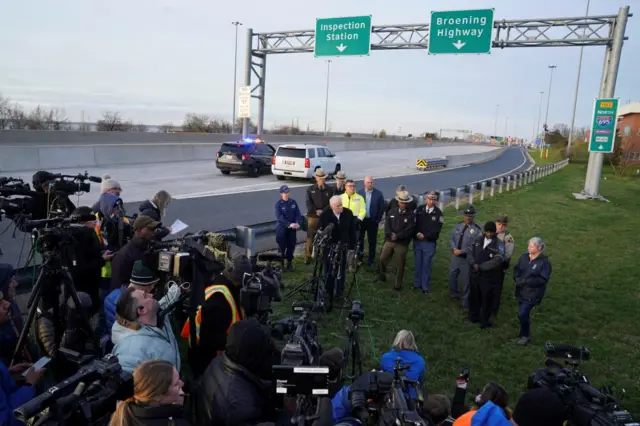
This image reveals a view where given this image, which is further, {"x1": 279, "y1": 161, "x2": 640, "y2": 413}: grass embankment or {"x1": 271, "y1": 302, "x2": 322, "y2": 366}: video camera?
{"x1": 279, "y1": 161, "x2": 640, "y2": 413}: grass embankment

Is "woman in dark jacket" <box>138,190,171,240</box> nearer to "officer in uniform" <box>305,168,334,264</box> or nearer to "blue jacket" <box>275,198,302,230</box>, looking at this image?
"blue jacket" <box>275,198,302,230</box>

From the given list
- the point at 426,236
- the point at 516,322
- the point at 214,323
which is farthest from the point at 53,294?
the point at 516,322

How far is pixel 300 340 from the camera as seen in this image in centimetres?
325

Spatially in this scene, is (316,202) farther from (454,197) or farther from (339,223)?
(454,197)

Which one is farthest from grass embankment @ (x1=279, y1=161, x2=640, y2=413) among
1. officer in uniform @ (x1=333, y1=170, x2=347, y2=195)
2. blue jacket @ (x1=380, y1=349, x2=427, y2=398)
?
officer in uniform @ (x1=333, y1=170, x2=347, y2=195)

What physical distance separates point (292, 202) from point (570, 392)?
688 cm

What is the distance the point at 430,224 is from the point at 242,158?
14825 mm

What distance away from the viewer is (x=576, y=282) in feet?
34.2

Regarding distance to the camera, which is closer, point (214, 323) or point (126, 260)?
point (214, 323)

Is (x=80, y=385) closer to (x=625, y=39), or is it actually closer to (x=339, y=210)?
(x=339, y=210)

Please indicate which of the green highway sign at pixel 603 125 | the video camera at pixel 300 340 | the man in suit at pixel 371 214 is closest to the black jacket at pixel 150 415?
the video camera at pixel 300 340

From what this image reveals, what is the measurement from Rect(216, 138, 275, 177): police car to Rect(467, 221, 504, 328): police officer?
52.4 feet

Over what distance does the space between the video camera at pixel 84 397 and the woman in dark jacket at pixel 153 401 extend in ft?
0.36

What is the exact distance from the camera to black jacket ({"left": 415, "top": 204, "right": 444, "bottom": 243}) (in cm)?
881
